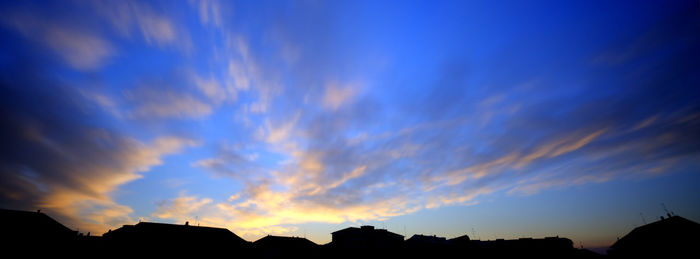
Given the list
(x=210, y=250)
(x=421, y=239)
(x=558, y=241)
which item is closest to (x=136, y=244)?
(x=210, y=250)

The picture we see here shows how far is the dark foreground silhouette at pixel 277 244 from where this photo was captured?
41562 mm

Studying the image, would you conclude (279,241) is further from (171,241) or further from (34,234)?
(34,234)

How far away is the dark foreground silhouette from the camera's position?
4156 cm

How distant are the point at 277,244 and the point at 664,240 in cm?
6583

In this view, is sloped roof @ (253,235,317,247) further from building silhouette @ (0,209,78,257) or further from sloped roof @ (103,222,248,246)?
building silhouette @ (0,209,78,257)

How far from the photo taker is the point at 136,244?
4369cm

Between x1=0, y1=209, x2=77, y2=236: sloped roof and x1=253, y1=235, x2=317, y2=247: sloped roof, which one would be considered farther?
x1=253, y1=235, x2=317, y2=247: sloped roof

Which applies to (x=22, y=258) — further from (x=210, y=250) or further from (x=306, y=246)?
(x=306, y=246)

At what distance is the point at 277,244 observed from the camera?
5456cm

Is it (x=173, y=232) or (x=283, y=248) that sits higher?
(x=173, y=232)

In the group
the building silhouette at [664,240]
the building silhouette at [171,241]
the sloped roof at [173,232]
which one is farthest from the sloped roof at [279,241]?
→ the building silhouette at [664,240]

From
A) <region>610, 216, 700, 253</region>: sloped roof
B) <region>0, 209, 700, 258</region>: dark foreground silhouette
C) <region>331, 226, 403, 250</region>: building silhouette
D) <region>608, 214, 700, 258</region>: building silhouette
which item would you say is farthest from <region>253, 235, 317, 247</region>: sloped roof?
<region>610, 216, 700, 253</region>: sloped roof

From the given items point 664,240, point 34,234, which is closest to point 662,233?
point 664,240

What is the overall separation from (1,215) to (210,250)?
3214cm
